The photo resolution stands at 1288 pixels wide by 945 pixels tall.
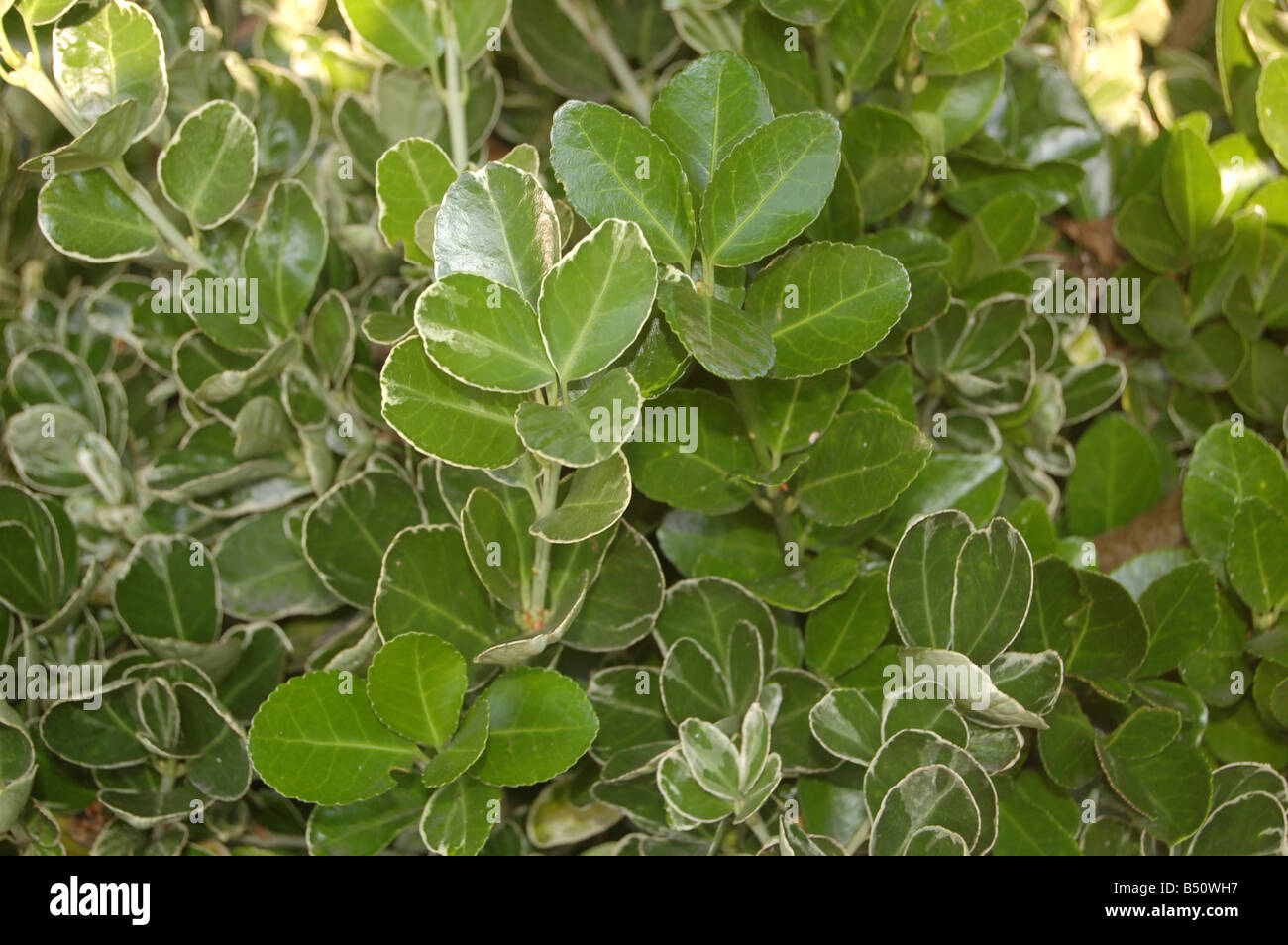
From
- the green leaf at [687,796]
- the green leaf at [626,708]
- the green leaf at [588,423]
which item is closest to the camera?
the green leaf at [588,423]

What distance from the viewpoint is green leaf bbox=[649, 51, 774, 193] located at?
2.28 feet

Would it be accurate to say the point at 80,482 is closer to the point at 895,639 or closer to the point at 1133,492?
the point at 895,639

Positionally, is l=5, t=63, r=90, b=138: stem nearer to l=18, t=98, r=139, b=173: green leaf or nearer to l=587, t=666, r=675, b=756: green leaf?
l=18, t=98, r=139, b=173: green leaf

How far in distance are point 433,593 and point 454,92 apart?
425 mm

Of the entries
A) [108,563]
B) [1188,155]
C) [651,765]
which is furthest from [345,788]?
[1188,155]

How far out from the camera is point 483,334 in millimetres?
625

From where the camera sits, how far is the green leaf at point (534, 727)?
71 cm

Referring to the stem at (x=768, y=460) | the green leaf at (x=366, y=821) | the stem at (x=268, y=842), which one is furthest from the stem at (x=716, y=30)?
the stem at (x=268, y=842)

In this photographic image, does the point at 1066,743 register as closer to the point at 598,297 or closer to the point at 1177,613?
the point at 1177,613

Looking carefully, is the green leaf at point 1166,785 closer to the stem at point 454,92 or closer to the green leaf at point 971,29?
the green leaf at point 971,29

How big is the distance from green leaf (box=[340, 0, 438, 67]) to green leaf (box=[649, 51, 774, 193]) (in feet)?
0.97

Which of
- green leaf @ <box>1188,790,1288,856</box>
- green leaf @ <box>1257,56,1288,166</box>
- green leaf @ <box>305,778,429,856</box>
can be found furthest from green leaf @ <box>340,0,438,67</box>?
green leaf @ <box>1188,790,1288,856</box>

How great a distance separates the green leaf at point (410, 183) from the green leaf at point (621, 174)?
13cm

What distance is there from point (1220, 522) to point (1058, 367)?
0.63 feet
